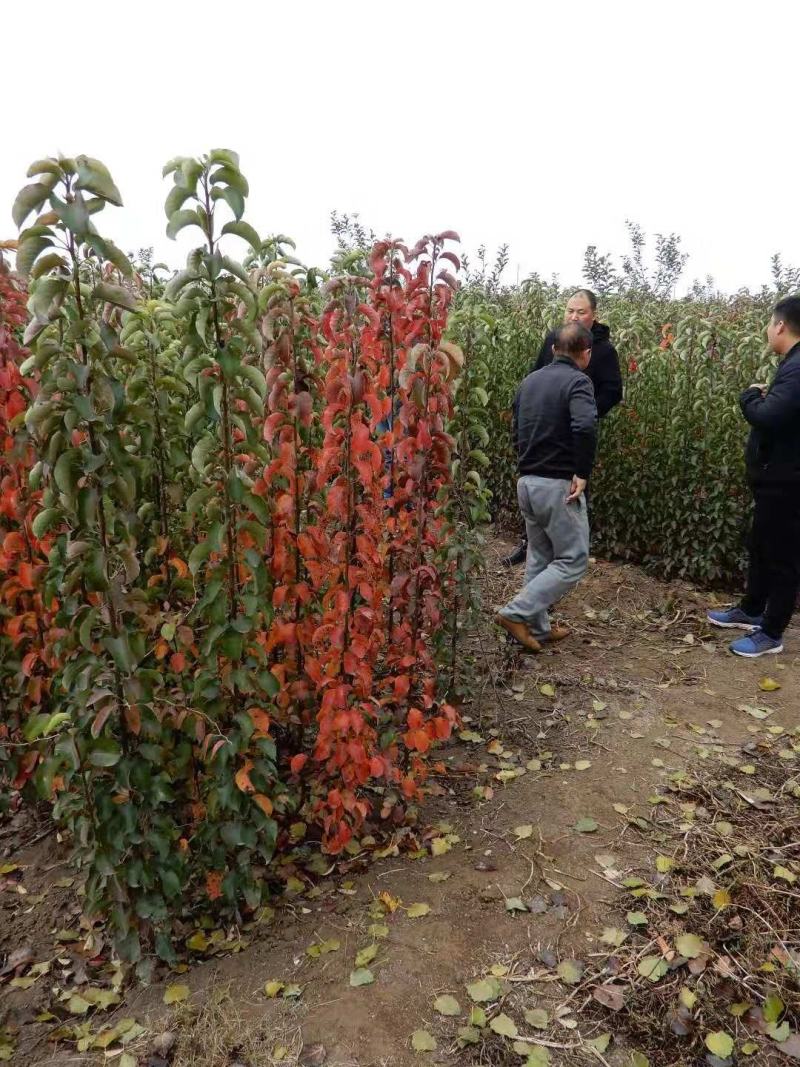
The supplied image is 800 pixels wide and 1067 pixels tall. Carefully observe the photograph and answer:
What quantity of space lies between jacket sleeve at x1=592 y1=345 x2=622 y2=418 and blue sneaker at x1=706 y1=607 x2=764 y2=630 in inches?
63.5

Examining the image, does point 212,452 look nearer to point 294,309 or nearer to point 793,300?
point 294,309

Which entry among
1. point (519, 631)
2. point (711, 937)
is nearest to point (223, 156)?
point (711, 937)

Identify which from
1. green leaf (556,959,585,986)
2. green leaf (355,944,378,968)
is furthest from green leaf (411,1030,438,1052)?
green leaf (556,959,585,986)

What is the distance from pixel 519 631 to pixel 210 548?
110 inches

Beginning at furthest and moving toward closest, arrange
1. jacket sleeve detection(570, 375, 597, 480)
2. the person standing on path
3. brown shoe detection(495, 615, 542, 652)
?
the person standing on path → brown shoe detection(495, 615, 542, 652) → jacket sleeve detection(570, 375, 597, 480)

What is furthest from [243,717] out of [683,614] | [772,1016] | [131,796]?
[683,614]

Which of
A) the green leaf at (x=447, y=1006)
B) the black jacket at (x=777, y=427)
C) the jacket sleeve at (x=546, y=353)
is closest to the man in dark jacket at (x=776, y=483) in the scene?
the black jacket at (x=777, y=427)

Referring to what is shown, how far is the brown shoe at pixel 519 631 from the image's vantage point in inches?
187

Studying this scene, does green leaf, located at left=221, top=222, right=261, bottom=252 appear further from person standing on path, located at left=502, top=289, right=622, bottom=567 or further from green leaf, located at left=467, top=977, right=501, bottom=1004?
person standing on path, located at left=502, top=289, right=622, bottom=567

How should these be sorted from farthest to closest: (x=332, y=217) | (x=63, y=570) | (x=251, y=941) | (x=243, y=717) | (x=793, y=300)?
(x=332, y=217), (x=793, y=300), (x=251, y=941), (x=243, y=717), (x=63, y=570)

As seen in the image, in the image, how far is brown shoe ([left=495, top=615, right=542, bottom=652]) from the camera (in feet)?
15.6

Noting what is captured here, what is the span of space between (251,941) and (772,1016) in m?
1.77

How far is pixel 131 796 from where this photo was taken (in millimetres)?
2488

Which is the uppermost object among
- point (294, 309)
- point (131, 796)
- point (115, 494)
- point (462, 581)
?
point (294, 309)
